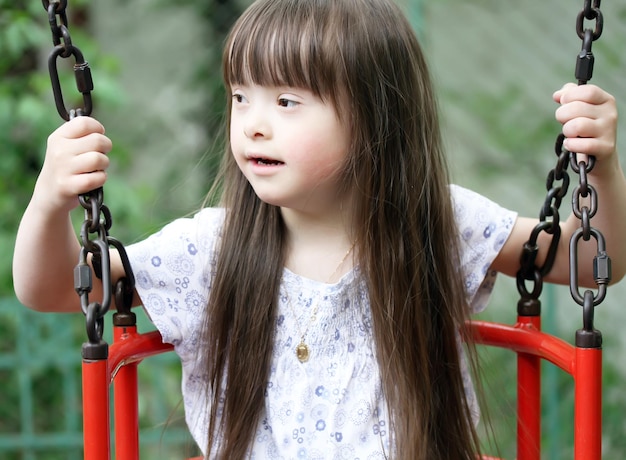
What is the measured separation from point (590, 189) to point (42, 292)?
713mm

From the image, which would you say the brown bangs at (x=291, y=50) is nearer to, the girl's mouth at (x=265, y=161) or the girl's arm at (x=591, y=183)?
the girl's mouth at (x=265, y=161)

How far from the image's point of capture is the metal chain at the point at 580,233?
1.06 m

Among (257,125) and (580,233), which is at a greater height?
(257,125)

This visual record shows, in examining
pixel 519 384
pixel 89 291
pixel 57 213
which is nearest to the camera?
pixel 89 291

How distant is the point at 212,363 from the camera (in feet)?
4.31

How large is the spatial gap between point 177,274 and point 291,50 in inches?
14.7

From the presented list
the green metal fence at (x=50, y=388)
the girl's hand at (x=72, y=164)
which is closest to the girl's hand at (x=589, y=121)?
the girl's hand at (x=72, y=164)

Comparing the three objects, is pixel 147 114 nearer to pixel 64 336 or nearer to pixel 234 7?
pixel 234 7

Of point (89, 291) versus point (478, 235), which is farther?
point (478, 235)

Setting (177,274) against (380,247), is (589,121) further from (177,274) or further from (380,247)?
(177,274)

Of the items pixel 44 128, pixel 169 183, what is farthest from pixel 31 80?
pixel 169 183

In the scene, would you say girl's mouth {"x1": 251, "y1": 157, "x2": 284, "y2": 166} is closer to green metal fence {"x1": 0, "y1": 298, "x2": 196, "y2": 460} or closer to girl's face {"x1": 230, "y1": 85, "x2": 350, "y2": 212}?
girl's face {"x1": 230, "y1": 85, "x2": 350, "y2": 212}

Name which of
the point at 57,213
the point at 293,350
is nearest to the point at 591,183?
the point at 293,350

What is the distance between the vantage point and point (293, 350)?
1.30m
